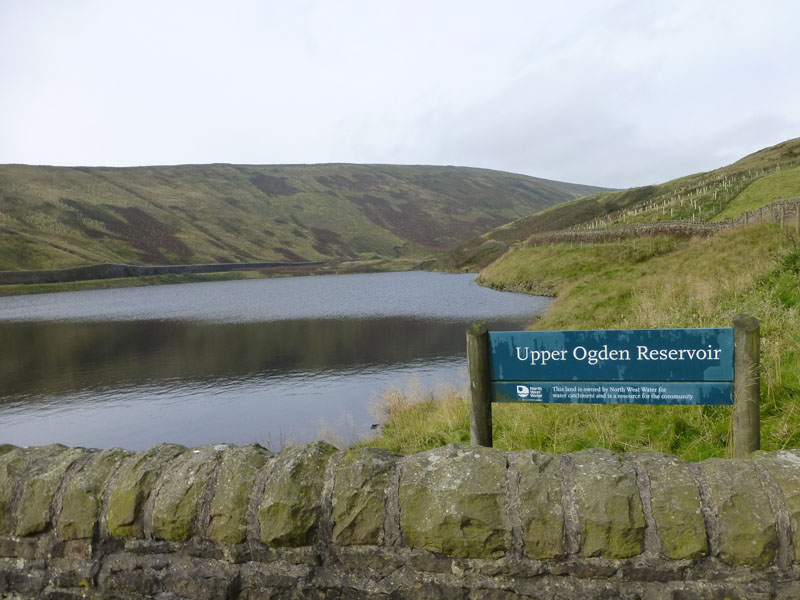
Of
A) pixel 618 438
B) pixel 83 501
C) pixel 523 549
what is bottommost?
pixel 618 438

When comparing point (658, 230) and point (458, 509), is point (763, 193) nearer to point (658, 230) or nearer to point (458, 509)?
point (658, 230)

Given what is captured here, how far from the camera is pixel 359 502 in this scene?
3020 mm

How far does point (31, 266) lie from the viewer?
3492 inches

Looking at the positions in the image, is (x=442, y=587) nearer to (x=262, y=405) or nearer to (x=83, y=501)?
(x=83, y=501)

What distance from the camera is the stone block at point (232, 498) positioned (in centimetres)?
306

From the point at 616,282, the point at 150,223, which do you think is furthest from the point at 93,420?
the point at 150,223

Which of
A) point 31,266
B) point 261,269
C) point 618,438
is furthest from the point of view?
point 261,269

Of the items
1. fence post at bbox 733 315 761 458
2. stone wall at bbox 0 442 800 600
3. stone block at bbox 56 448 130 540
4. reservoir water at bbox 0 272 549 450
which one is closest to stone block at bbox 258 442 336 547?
stone wall at bbox 0 442 800 600

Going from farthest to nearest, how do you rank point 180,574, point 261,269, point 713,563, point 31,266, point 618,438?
point 261,269 < point 31,266 < point 618,438 < point 180,574 < point 713,563

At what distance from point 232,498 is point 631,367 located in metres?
3.23

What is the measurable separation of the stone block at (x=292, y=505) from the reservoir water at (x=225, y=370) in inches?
343

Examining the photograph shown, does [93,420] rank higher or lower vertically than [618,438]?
lower

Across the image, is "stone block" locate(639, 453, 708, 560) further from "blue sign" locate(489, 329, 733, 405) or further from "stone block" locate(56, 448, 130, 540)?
"stone block" locate(56, 448, 130, 540)

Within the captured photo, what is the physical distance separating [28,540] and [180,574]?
1.10 meters
